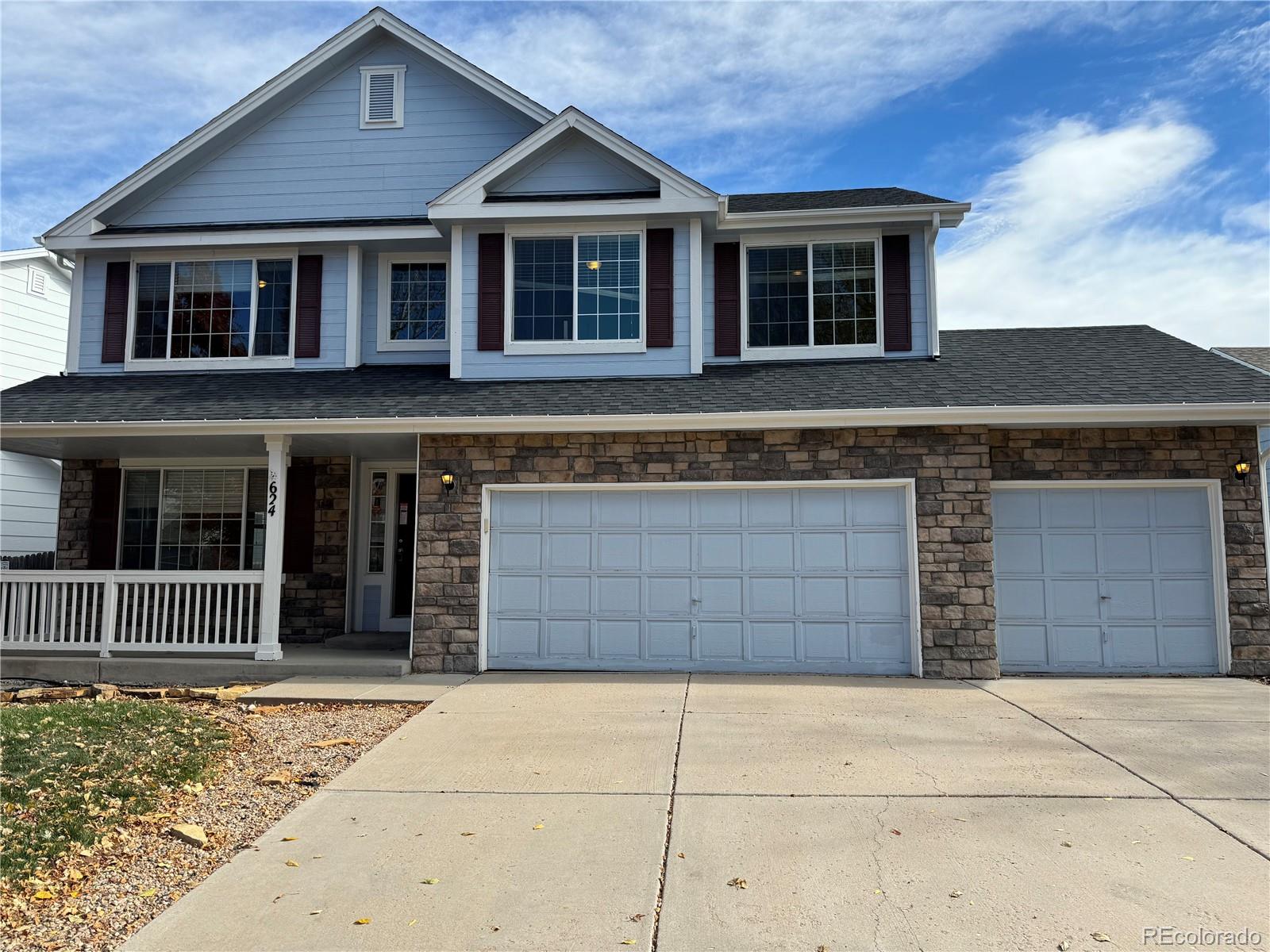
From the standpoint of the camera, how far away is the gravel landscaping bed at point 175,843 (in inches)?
147

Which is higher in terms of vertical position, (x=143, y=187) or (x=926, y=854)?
(x=143, y=187)

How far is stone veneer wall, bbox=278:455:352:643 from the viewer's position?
11.4 m

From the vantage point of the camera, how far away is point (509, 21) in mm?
11086

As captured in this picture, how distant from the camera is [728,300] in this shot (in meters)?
11.2

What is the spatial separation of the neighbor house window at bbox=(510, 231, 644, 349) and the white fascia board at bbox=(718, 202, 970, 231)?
4.26ft

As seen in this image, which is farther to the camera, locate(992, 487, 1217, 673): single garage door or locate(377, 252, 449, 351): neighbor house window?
locate(377, 252, 449, 351): neighbor house window

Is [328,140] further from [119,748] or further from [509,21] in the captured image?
[119,748]

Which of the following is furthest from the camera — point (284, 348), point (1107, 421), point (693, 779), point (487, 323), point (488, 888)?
point (284, 348)

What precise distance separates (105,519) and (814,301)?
9.62 meters

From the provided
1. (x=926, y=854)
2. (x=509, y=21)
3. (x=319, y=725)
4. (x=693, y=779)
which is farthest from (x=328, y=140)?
(x=926, y=854)

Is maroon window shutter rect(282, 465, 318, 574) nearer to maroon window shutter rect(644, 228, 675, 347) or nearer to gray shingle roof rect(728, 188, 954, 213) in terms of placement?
maroon window shutter rect(644, 228, 675, 347)

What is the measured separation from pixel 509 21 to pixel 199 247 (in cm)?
505

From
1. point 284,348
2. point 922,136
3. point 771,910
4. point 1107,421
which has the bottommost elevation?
point 771,910

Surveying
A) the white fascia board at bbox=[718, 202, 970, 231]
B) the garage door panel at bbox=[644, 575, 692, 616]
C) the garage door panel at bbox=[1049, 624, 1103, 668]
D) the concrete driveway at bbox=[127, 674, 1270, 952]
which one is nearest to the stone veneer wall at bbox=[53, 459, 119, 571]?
the concrete driveway at bbox=[127, 674, 1270, 952]
